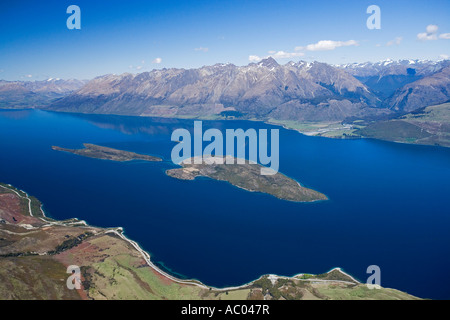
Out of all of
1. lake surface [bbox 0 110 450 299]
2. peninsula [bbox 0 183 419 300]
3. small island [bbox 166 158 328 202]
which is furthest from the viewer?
small island [bbox 166 158 328 202]

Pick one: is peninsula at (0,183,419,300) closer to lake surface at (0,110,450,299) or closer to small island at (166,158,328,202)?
lake surface at (0,110,450,299)

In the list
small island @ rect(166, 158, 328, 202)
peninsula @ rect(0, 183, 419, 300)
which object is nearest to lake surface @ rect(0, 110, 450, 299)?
small island @ rect(166, 158, 328, 202)

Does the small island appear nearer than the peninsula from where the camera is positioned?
No

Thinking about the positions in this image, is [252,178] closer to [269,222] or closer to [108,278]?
[269,222]

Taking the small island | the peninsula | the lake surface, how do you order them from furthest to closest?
the small island < the lake surface < the peninsula

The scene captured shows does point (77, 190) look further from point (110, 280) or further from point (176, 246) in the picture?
point (110, 280)

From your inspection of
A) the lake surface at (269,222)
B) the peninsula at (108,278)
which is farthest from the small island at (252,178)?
the peninsula at (108,278)

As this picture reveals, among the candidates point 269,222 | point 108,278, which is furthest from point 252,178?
point 108,278

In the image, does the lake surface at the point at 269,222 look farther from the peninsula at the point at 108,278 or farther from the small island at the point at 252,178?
the peninsula at the point at 108,278

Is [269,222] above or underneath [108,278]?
above
